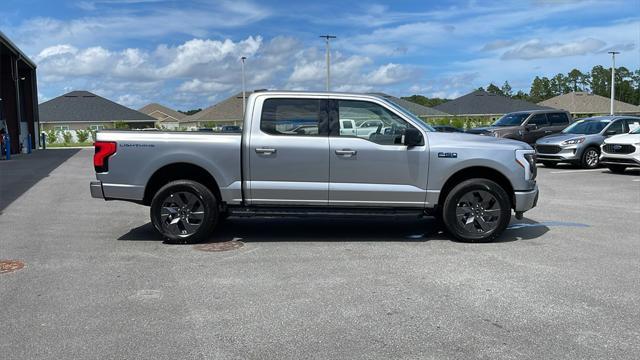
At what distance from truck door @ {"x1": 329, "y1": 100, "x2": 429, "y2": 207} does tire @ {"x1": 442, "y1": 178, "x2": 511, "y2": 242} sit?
1.41ft

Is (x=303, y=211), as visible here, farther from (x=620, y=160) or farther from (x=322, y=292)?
(x=620, y=160)

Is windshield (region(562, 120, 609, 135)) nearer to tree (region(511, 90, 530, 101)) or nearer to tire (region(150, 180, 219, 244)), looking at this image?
tire (region(150, 180, 219, 244))

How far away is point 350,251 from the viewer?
7.05 metres

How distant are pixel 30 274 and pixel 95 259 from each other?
0.80 m

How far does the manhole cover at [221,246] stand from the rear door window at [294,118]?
1525 millimetres

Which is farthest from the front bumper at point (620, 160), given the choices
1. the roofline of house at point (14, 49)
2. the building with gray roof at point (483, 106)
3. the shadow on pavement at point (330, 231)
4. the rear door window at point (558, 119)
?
the building with gray roof at point (483, 106)

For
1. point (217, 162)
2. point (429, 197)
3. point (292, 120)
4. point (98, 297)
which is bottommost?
point (98, 297)

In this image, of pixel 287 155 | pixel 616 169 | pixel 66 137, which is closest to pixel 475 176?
pixel 287 155

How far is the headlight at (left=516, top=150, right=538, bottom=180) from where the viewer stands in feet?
24.5

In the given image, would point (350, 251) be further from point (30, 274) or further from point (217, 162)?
point (30, 274)

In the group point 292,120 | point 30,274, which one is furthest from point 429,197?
point 30,274

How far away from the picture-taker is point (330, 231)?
833 centimetres

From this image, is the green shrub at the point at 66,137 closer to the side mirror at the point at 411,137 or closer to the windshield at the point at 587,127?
the windshield at the point at 587,127

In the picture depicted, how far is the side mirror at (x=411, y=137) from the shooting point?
720 centimetres
